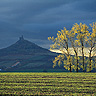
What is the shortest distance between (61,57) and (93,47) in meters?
10.3

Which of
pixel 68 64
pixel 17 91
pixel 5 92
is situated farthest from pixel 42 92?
pixel 68 64

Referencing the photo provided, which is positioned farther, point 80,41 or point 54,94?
point 80,41

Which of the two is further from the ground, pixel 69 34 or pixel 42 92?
pixel 69 34

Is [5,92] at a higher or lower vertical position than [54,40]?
lower

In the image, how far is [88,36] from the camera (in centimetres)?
5044

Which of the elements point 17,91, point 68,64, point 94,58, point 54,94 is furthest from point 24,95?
point 94,58

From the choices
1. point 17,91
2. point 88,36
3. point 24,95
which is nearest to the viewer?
point 24,95

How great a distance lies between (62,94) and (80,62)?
105 feet

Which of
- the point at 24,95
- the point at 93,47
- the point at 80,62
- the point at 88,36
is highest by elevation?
the point at 88,36

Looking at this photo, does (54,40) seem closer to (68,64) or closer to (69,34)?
(69,34)

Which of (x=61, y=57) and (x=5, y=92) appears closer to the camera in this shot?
(x=5, y=92)

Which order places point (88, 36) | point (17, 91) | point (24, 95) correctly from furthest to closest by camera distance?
point (88, 36) < point (17, 91) < point (24, 95)

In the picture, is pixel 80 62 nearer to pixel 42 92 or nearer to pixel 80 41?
pixel 80 41

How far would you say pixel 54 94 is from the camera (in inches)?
871
